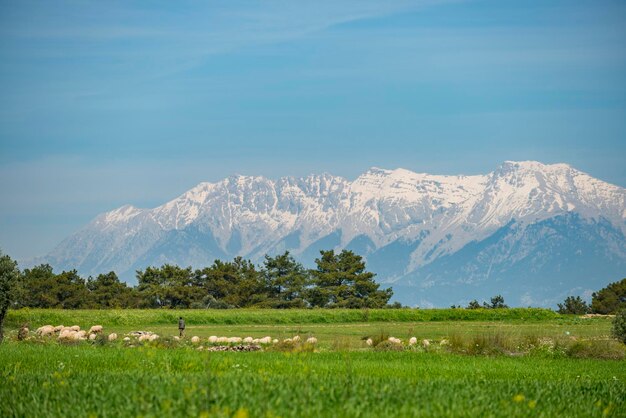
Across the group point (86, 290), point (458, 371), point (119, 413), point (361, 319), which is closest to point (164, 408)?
point (119, 413)

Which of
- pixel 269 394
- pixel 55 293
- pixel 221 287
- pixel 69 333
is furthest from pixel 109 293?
pixel 269 394

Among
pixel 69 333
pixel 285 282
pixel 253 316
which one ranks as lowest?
pixel 69 333

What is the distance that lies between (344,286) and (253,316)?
42.1m

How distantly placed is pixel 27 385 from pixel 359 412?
7999 mm

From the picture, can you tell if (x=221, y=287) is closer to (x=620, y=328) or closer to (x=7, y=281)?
(x=7, y=281)

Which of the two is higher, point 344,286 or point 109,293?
point 344,286

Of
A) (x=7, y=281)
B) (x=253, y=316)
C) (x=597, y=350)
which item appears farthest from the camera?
(x=253, y=316)

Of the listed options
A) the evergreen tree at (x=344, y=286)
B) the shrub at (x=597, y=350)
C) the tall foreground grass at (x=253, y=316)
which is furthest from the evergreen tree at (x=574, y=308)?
the shrub at (x=597, y=350)

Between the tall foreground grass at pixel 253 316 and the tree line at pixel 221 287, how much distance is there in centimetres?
2839

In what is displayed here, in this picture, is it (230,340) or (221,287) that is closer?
(230,340)

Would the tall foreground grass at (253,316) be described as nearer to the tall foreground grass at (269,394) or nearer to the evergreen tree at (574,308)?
the evergreen tree at (574,308)

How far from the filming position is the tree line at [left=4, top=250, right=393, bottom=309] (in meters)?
115

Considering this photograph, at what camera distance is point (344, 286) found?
123 m

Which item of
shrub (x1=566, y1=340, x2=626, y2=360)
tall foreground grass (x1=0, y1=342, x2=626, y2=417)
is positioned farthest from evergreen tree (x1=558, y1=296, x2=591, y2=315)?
tall foreground grass (x1=0, y1=342, x2=626, y2=417)
